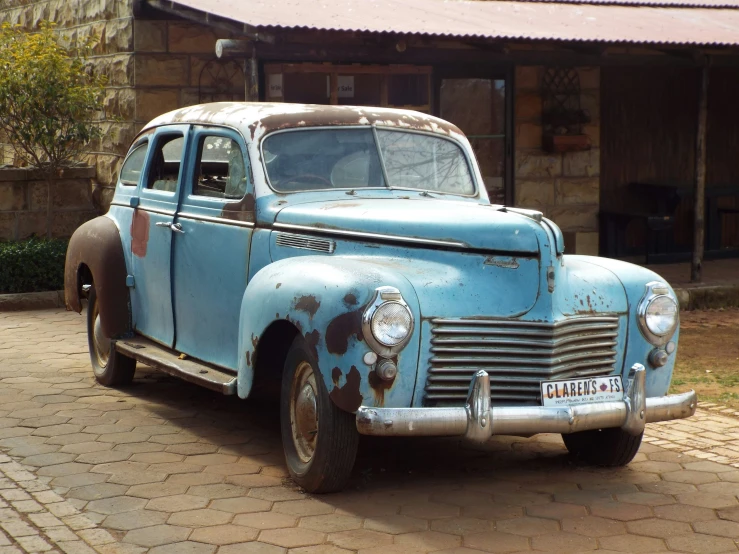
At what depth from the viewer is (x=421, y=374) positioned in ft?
15.3

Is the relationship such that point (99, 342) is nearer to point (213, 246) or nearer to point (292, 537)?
point (213, 246)

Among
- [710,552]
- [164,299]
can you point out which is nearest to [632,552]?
[710,552]

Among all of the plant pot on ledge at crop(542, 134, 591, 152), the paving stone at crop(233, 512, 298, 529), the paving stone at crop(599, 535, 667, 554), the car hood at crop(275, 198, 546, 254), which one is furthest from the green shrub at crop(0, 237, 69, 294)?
the paving stone at crop(599, 535, 667, 554)

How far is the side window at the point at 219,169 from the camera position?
5926 millimetres

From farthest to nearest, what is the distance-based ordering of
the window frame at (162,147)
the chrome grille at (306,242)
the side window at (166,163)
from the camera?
the side window at (166,163)
the window frame at (162,147)
the chrome grille at (306,242)

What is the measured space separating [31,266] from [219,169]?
196 inches

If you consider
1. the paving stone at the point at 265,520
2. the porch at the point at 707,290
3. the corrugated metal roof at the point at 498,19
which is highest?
the corrugated metal roof at the point at 498,19

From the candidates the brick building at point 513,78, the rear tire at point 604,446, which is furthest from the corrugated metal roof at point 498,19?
the rear tire at point 604,446

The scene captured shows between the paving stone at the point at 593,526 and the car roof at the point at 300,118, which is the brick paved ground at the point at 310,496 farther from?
the car roof at the point at 300,118

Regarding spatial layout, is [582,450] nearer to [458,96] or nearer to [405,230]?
[405,230]

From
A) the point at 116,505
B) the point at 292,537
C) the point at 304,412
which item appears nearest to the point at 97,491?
the point at 116,505

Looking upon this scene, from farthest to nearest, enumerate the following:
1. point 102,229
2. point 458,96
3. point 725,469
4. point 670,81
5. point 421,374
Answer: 1. point 670,81
2. point 458,96
3. point 102,229
4. point 725,469
5. point 421,374

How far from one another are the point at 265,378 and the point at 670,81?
9331 mm

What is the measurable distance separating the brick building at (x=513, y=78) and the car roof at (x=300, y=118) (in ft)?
9.41
